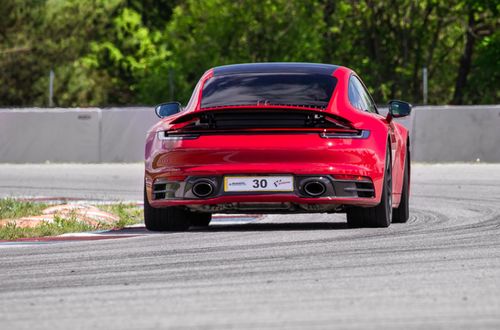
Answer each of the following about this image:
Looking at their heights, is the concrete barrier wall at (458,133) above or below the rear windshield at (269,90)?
below

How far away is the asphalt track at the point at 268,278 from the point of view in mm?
6559

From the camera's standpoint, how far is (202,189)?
37.1 ft

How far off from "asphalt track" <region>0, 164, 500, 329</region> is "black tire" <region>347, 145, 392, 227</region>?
15 cm

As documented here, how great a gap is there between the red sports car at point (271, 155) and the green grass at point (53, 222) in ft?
3.32

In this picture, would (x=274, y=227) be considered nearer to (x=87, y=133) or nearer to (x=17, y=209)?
(x=17, y=209)

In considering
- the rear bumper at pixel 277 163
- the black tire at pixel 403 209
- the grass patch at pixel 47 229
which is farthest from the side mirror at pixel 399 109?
the grass patch at pixel 47 229

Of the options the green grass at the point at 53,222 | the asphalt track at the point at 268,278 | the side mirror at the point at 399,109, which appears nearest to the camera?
the asphalt track at the point at 268,278

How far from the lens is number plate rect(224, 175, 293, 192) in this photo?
1120cm

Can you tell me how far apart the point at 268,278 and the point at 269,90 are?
12.5 ft

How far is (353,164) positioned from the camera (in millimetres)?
11258

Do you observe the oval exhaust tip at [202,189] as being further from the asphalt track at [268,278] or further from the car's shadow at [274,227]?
the car's shadow at [274,227]

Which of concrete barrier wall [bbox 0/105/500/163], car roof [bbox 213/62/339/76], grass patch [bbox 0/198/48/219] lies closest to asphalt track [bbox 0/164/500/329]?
car roof [bbox 213/62/339/76]

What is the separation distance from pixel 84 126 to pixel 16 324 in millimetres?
22595

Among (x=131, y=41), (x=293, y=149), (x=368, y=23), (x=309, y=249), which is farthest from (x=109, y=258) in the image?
(x=131, y=41)
